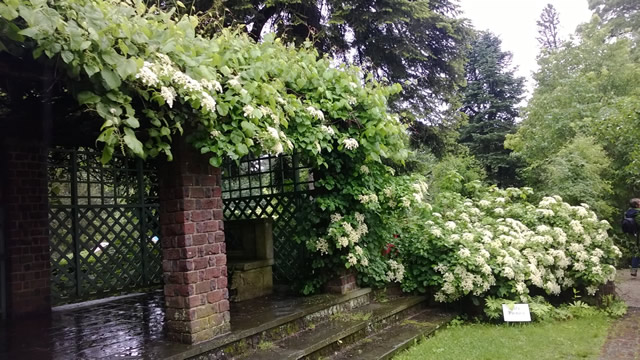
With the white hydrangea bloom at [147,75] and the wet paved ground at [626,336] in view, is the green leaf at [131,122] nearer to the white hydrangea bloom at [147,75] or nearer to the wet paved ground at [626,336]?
the white hydrangea bloom at [147,75]

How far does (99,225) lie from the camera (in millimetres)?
6133

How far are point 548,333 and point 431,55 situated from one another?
6.00 meters

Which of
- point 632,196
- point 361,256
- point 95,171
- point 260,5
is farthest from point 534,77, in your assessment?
point 95,171

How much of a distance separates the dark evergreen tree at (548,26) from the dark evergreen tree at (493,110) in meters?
6.57

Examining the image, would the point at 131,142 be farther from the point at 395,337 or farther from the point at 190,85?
the point at 395,337

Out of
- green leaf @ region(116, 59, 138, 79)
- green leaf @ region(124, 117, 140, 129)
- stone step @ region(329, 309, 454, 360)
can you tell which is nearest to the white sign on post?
stone step @ region(329, 309, 454, 360)

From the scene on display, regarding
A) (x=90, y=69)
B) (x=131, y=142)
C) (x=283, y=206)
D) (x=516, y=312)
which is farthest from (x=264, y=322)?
(x=516, y=312)

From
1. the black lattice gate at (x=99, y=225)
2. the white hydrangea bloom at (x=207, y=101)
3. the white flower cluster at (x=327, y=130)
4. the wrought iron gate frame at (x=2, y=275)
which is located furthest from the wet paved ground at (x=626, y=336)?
the wrought iron gate frame at (x=2, y=275)

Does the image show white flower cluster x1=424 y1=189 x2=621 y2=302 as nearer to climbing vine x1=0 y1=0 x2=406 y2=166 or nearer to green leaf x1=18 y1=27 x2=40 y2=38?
climbing vine x1=0 y1=0 x2=406 y2=166

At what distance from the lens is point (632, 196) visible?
38.2 feet

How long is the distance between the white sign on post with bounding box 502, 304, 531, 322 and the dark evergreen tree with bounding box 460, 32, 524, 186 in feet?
49.7

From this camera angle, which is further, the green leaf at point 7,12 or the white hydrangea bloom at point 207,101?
the white hydrangea bloom at point 207,101

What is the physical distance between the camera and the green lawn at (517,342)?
4.36 metres

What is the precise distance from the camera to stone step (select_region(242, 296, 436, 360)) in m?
3.79
